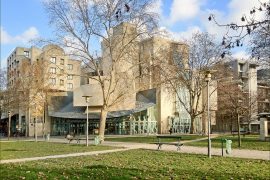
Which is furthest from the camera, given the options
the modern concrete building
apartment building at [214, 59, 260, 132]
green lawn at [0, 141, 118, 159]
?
apartment building at [214, 59, 260, 132]

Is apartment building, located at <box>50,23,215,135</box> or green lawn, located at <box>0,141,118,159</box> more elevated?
apartment building, located at <box>50,23,215,135</box>

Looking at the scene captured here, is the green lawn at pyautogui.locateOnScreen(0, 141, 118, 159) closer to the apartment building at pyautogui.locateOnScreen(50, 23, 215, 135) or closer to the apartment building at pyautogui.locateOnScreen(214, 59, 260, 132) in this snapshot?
the apartment building at pyautogui.locateOnScreen(50, 23, 215, 135)

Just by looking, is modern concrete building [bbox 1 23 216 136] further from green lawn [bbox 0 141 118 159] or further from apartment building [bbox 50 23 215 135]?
green lawn [bbox 0 141 118 159]

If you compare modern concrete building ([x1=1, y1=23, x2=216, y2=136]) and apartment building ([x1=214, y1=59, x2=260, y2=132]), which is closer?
modern concrete building ([x1=1, y1=23, x2=216, y2=136])

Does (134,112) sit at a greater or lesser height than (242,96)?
lesser

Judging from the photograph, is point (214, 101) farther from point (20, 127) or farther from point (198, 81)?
point (20, 127)

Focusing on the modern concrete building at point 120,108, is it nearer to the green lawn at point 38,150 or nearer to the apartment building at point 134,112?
the apartment building at point 134,112

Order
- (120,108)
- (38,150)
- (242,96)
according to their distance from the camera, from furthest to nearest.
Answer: (120,108), (242,96), (38,150)

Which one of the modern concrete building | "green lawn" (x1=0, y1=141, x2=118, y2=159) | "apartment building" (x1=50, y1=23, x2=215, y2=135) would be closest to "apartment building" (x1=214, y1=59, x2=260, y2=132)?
the modern concrete building

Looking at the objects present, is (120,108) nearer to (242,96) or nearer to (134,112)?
(134,112)

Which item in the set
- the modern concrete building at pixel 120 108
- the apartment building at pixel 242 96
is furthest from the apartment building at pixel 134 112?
A: the apartment building at pixel 242 96

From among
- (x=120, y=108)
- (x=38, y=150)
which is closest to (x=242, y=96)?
(x=120, y=108)

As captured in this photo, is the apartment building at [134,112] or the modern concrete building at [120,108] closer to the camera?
the modern concrete building at [120,108]

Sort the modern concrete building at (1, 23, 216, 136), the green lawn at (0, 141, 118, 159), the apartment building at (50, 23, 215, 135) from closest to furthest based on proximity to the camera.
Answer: the green lawn at (0, 141, 118, 159), the modern concrete building at (1, 23, 216, 136), the apartment building at (50, 23, 215, 135)
